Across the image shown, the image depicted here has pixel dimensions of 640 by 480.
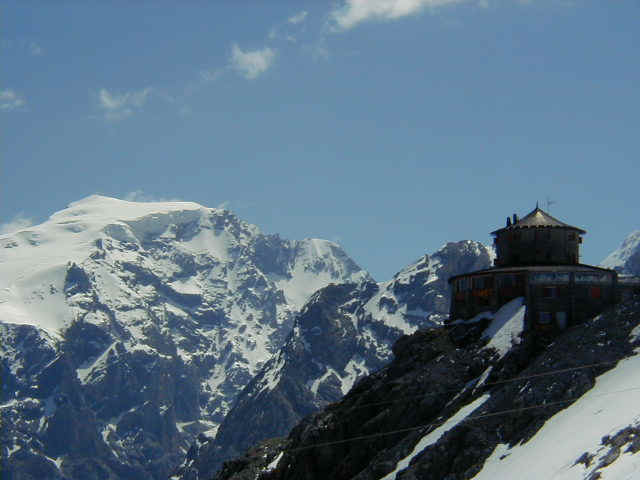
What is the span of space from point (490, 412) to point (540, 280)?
766 inches

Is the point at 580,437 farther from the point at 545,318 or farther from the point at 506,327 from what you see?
the point at 506,327

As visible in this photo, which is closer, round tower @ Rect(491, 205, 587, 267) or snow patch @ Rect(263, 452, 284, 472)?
round tower @ Rect(491, 205, 587, 267)

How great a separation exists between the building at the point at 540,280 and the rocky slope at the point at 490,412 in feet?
6.36

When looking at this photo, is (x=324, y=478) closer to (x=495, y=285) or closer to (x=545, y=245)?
(x=495, y=285)

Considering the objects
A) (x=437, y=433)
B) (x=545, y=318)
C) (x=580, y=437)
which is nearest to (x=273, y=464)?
(x=437, y=433)

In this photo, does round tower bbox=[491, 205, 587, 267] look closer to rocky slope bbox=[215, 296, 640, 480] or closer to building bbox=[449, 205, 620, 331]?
building bbox=[449, 205, 620, 331]

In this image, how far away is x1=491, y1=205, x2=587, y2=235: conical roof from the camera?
329 ft

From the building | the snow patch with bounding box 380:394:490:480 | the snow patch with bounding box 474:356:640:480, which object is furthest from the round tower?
the snow patch with bounding box 474:356:640:480

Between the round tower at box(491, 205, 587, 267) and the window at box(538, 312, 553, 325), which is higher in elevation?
the round tower at box(491, 205, 587, 267)

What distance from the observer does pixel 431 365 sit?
90750 mm

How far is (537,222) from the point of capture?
101 m

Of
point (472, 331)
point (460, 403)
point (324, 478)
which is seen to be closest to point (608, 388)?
point (460, 403)

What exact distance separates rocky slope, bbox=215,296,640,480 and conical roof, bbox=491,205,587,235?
1276 centimetres

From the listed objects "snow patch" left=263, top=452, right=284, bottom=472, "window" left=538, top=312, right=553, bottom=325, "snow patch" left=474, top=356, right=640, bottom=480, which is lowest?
"snow patch" left=474, top=356, right=640, bottom=480
